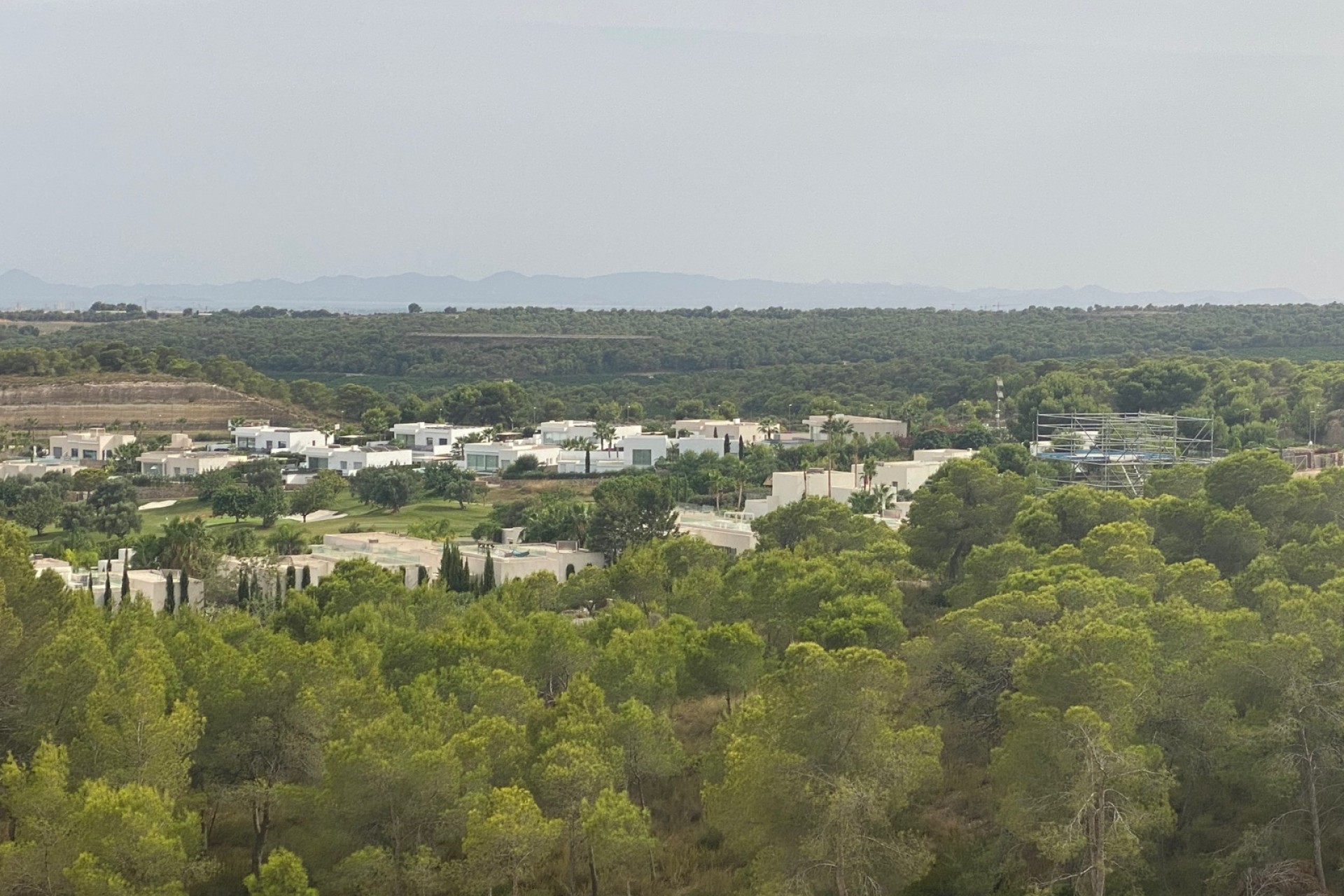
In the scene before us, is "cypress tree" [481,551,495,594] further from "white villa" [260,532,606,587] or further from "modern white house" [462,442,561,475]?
"modern white house" [462,442,561,475]

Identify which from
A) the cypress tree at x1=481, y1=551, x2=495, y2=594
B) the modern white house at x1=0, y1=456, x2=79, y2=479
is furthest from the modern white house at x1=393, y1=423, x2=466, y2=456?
the cypress tree at x1=481, y1=551, x2=495, y2=594

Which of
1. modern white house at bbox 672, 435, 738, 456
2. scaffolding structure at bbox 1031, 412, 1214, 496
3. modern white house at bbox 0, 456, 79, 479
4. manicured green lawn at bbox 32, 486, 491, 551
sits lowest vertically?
manicured green lawn at bbox 32, 486, 491, 551

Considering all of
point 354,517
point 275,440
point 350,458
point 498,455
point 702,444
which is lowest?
point 354,517

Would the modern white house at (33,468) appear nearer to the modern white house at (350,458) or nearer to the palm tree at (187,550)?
the modern white house at (350,458)

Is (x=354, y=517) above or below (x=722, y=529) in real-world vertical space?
below

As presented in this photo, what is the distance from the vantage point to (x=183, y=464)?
51.8m

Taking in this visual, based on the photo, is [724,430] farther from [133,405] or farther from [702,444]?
[133,405]

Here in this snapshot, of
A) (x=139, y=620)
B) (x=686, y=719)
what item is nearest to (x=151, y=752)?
(x=139, y=620)

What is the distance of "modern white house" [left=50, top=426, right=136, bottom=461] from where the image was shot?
2211 inches

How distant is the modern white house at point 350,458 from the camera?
176 ft

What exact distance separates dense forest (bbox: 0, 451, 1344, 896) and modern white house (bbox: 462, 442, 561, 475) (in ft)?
108

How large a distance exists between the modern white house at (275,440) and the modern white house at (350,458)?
90.3 inches

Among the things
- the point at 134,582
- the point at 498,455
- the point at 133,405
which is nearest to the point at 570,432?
the point at 498,455

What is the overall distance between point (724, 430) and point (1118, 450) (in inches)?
839
